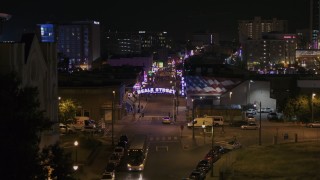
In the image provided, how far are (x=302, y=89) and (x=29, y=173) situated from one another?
28.4 meters

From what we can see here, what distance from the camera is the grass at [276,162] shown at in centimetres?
1797

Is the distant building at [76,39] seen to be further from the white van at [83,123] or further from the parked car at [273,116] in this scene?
the white van at [83,123]

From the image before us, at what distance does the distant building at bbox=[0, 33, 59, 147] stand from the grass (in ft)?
18.2

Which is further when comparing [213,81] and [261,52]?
[261,52]

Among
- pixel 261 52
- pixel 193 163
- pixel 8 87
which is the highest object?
pixel 261 52

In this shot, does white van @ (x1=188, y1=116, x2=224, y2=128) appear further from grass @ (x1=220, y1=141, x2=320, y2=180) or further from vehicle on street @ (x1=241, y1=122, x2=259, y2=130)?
grass @ (x1=220, y1=141, x2=320, y2=180)

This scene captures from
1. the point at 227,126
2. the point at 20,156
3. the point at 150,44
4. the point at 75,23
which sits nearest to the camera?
the point at 20,156

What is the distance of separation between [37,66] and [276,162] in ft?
26.2

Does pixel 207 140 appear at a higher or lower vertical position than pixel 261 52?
lower

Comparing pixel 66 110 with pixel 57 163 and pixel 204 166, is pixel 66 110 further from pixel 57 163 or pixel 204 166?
pixel 57 163

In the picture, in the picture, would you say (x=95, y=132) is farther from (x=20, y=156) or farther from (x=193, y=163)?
(x=20, y=156)

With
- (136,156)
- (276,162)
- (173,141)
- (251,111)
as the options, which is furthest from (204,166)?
(251,111)

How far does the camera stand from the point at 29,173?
395 inches

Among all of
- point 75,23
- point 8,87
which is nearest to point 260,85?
point 8,87
